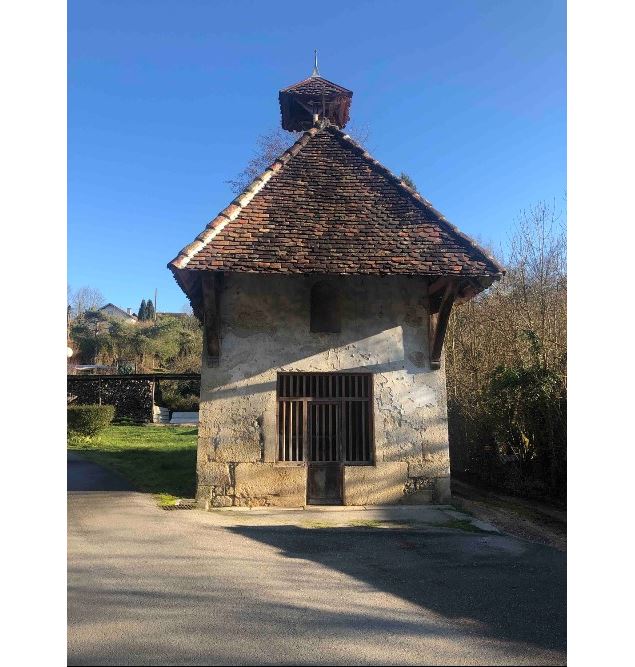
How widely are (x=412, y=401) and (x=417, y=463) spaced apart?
100 cm

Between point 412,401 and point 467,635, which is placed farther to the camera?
point 412,401

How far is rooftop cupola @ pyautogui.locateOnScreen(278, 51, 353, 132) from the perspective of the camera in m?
11.1

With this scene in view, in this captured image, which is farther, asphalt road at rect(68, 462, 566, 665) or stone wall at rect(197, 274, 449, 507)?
stone wall at rect(197, 274, 449, 507)

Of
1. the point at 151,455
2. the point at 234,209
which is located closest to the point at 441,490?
the point at 234,209

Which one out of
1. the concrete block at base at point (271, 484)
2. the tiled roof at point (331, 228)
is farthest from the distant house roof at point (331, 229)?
the concrete block at base at point (271, 484)

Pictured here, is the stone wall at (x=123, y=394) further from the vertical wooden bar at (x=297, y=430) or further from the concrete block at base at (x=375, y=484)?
the concrete block at base at (x=375, y=484)

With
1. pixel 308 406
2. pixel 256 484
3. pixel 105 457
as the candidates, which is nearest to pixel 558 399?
pixel 308 406

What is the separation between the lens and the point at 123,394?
2609 centimetres

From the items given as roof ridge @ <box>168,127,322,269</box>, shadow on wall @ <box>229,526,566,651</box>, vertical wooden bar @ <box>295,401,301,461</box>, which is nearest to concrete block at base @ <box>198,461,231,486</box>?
vertical wooden bar @ <box>295,401,301,461</box>

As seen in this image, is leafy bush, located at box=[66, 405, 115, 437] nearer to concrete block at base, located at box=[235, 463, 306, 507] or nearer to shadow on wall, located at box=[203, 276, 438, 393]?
shadow on wall, located at box=[203, 276, 438, 393]

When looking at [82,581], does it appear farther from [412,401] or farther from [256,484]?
[412,401]

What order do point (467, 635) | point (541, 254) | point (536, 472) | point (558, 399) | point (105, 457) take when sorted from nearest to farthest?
point (467, 635), point (558, 399), point (536, 472), point (541, 254), point (105, 457)

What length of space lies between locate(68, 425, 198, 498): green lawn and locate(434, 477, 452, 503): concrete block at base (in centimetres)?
405

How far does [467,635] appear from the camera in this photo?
3.59 m
